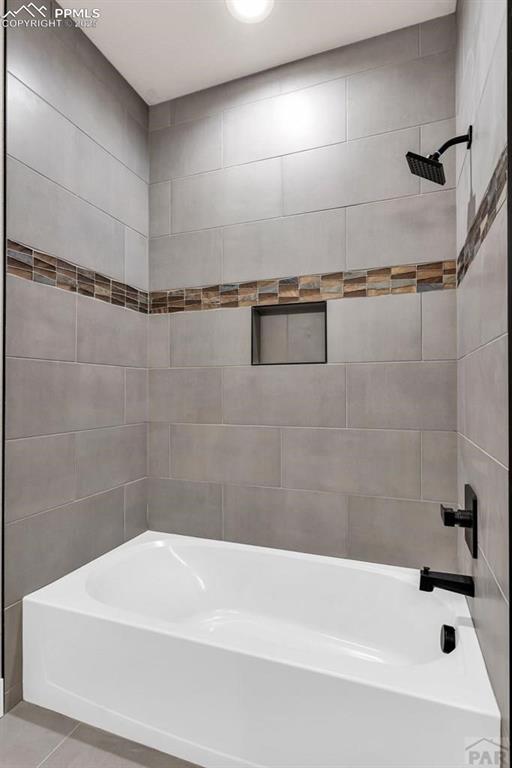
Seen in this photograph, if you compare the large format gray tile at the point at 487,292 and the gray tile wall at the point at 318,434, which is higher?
the large format gray tile at the point at 487,292

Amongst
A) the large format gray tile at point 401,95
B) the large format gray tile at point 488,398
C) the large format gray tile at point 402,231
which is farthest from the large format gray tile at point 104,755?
the large format gray tile at point 401,95

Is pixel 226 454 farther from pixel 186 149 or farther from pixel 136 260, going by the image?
pixel 186 149

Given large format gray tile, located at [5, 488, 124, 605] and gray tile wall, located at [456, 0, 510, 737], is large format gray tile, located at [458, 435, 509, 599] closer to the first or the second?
gray tile wall, located at [456, 0, 510, 737]

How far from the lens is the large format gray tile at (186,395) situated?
235 cm

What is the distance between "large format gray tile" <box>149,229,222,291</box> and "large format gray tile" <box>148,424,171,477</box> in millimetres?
795

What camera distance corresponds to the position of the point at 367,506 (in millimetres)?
2068

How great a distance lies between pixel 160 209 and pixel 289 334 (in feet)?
3.42

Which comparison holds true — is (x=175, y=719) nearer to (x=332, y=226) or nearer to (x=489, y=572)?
(x=489, y=572)

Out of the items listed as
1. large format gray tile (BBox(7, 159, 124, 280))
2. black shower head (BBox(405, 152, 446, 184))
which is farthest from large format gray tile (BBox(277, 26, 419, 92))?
large format gray tile (BBox(7, 159, 124, 280))

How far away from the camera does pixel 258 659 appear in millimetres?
1307

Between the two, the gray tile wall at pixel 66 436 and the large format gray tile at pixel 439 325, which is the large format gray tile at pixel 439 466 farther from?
the gray tile wall at pixel 66 436

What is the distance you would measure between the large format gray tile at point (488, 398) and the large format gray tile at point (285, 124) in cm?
132

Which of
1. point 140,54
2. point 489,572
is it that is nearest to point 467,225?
point 489,572

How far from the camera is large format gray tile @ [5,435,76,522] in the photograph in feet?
5.47
